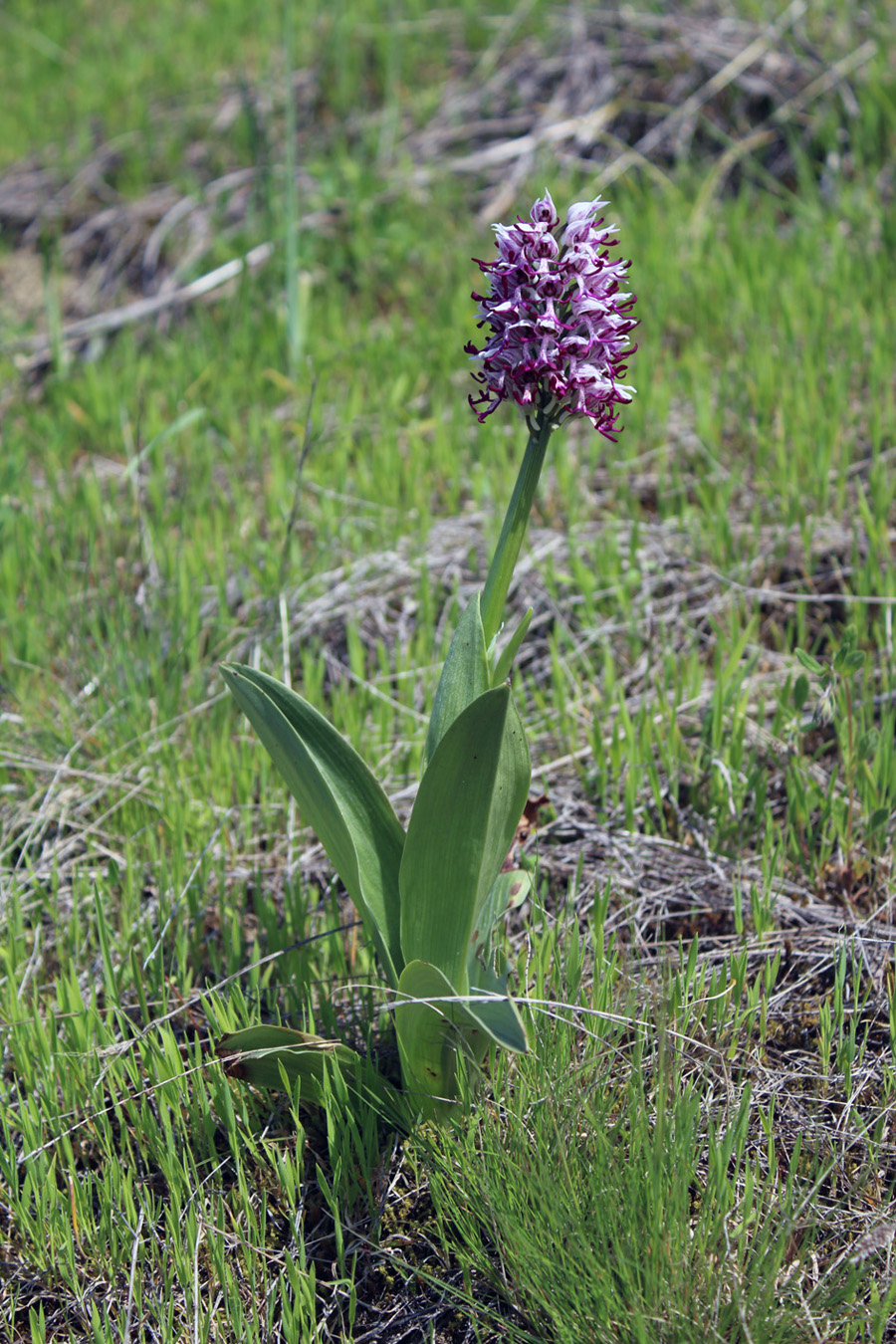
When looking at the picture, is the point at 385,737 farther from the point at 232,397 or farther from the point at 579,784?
the point at 232,397

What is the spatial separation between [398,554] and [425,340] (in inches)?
50.6

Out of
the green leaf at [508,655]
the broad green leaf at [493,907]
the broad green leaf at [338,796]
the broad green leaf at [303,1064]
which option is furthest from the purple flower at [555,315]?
the broad green leaf at [303,1064]

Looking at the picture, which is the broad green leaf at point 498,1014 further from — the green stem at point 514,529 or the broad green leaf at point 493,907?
the green stem at point 514,529

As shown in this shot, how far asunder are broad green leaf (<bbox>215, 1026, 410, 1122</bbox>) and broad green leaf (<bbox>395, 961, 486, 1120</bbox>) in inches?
1.6

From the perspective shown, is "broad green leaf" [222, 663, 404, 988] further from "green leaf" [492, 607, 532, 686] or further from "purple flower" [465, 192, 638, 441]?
"purple flower" [465, 192, 638, 441]

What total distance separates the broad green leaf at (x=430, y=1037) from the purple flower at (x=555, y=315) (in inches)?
28.8

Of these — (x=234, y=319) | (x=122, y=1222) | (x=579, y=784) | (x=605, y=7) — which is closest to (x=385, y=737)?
(x=579, y=784)

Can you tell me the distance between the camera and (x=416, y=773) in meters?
2.20

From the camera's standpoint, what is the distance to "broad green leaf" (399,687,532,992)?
1244 millimetres

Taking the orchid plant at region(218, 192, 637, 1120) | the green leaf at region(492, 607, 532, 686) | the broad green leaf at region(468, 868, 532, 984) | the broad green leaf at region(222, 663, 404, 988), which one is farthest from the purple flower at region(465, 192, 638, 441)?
the broad green leaf at region(468, 868, 532, 984)

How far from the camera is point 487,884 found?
4.54 ft

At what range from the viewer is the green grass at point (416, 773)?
4.39ft

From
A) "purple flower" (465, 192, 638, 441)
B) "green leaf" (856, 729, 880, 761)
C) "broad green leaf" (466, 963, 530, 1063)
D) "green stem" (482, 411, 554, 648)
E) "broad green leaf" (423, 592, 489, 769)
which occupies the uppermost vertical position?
"purple flower" (465, 192, 638, 441)

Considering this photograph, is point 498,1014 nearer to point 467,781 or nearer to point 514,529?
point 467,781
